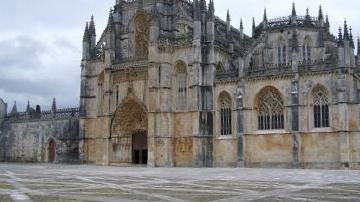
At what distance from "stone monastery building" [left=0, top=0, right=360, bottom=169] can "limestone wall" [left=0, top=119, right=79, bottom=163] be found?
169mm

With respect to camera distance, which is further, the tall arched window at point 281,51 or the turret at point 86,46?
the turret at point 86,46

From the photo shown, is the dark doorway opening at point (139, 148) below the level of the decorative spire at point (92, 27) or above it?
below

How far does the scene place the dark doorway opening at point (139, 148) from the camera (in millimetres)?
48656

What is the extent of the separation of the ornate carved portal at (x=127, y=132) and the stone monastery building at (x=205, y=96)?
10cm

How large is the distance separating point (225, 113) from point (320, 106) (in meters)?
8.58

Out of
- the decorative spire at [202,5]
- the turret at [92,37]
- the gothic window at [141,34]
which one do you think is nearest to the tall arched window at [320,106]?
the decorative spire at [202,5]

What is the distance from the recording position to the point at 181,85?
44969 millimetres

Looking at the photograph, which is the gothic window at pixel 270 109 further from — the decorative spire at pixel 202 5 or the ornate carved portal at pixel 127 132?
the ornate carved portal at pixel 127 132

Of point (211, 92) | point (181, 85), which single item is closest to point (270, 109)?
point (211, 92)

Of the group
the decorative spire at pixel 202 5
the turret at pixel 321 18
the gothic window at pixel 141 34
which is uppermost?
the turret at pixel 321 18

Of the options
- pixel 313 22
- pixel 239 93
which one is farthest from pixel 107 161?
pixel 313 22

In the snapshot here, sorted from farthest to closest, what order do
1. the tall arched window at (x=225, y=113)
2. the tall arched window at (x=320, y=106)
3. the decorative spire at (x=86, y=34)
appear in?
the decorative spire at (x=86, y=34), the tall arched window at (x=225, y=113), the tall arched window at (x=320, y=106)

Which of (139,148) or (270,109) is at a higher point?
(270,109)

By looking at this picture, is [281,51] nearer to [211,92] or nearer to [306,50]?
[306,50]
